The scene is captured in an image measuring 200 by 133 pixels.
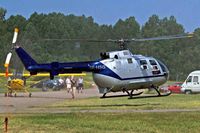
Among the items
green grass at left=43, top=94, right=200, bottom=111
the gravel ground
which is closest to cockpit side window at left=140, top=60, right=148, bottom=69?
green grass at left=43, top=94, right=200, bottom=111

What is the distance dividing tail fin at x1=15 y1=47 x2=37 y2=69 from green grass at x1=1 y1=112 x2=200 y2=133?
9386mm

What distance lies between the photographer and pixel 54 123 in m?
17.3

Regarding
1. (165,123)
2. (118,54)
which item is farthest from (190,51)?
(165,123)

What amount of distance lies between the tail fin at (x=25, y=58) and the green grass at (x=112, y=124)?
9386 millimetres

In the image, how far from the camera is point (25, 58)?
2902cm

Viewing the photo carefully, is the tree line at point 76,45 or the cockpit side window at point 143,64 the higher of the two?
the tree line at point 76,45

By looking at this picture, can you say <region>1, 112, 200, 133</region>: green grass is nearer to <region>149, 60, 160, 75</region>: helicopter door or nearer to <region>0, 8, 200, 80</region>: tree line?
<region>149, 60, 160, 75</region>: helicopter door

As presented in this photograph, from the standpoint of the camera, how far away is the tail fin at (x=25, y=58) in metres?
28.8

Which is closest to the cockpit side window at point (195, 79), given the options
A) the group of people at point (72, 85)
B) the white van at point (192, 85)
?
the white van at point (192, 85)

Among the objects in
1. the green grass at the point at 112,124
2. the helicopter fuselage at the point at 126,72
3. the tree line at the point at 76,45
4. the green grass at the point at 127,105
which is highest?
the tree line at the point at 76,45

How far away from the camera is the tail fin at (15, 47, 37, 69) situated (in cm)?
2880

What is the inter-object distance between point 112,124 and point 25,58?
1315 cm

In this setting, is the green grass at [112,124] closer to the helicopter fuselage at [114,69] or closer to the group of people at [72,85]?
the helicopter fuselage at [114,69]

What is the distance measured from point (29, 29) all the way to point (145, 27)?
172 ft
